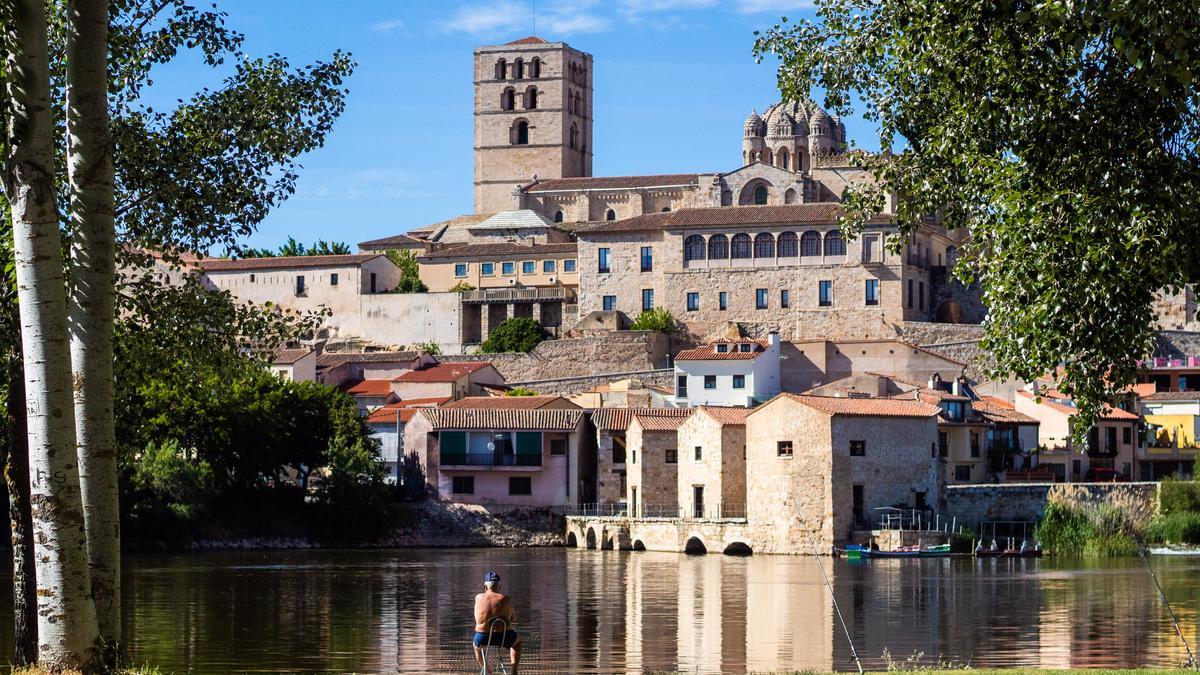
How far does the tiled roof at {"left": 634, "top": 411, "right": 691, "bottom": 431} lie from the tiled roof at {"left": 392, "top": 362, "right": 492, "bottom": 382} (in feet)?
→ 52.9

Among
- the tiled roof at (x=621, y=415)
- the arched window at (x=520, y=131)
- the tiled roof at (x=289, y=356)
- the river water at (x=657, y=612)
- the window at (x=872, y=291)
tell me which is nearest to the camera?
the river water at (x=657, y=612)

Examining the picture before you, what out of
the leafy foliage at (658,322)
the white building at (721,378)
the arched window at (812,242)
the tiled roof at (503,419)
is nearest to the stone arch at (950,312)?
the arched window at (812,242)

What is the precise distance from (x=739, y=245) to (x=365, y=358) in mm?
18230

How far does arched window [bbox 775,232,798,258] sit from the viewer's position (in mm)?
83125

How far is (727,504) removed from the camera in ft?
174

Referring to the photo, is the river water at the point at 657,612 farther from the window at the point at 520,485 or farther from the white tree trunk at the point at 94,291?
the white tree trunk at the point at 94,291

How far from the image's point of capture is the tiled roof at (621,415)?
58.1 m

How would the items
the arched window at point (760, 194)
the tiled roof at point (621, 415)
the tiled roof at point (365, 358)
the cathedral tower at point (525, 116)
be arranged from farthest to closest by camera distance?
the cathedral tower at point (525, 116), the arched window at point (760, 194), the tiled roof at point (365, 358), the tiled roof at point (621, 415)

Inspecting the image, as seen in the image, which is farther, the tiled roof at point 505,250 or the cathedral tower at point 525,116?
the cathedral tower at point 525,116

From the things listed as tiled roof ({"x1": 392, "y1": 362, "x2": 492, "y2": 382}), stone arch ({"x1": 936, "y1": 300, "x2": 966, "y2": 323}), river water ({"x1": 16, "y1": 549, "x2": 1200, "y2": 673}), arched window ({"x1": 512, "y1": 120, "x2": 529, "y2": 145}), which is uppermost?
arched window ({"x1": 512, "y1": 120, "x2": 529, "y2": 145})

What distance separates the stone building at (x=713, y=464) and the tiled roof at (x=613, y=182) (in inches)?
2072

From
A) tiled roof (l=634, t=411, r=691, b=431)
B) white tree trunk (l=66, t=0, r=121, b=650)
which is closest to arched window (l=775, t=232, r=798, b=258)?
tiled roof (l=634, t=411, r=691, b=431)

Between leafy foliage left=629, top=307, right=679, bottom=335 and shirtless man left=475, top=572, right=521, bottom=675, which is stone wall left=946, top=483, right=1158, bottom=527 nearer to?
leafy foliage left=629, top=307, right=679, bottom=335

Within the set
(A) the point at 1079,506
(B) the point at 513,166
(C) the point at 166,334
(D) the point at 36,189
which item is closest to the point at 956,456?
(A) the point at 1079,506
